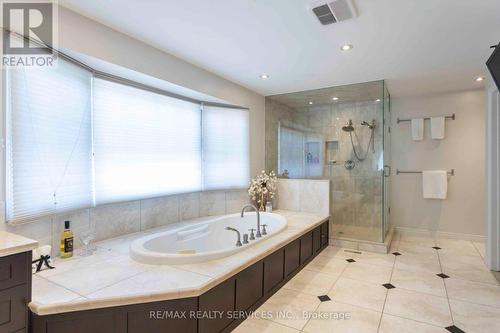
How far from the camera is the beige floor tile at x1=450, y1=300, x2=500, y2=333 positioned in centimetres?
207

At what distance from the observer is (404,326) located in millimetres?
2098

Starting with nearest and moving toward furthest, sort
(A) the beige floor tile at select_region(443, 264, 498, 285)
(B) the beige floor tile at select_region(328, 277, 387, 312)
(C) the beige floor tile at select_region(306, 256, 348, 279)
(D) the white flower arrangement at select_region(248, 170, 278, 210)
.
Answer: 1. (B) the beige floor tile at select_region(328, 277, 387, 312)
2. (A) the beige floor tile at select_region(443, 264, 498, 285)
3. (C) the beige floor tile at select_region(306, 256, 348, 279)
4. (D) the white flower arrangement at select_region(248, 170, 278, 210)

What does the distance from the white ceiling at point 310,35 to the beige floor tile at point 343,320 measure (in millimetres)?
2472

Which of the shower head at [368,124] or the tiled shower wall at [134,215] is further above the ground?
the shower head at [368,124]

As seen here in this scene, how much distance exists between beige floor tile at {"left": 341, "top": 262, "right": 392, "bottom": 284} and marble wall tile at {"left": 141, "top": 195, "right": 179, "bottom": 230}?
2179 millimetres

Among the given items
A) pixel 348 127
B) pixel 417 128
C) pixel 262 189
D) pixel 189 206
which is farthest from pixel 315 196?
pixel 417 128

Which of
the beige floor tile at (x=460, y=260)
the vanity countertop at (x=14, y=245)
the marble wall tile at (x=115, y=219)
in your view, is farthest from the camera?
the beige floor tile at (x=460, y=260)

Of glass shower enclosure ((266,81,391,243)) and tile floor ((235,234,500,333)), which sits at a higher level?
glass shower enclosure ((266,81,391,243))

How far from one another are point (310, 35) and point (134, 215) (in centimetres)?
257

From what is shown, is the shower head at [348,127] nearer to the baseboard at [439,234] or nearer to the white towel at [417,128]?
the white towel at [417,128]

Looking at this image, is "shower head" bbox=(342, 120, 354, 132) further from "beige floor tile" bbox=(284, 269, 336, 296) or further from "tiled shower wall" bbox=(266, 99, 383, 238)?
"beige floor tile" bbox=(284, 269, 336, 296)

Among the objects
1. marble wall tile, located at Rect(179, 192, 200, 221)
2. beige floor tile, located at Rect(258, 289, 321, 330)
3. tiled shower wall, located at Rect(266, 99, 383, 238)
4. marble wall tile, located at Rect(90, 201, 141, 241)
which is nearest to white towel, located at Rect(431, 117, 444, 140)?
tiled shower wall, located at Rect(266, 99, 383, 238)

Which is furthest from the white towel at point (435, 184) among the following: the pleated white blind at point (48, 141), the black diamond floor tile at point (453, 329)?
the pleated white blind at point (48, 141)

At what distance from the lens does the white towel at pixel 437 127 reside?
438cm
